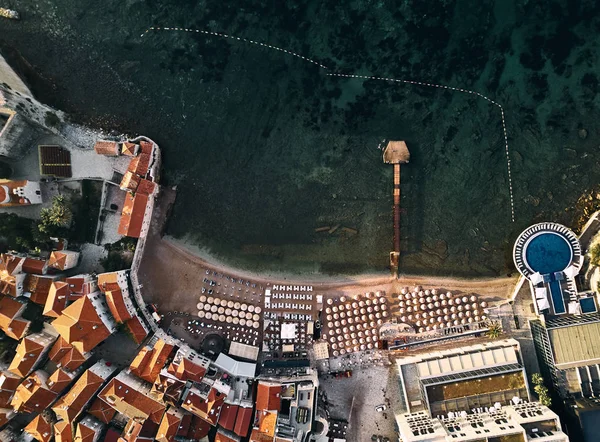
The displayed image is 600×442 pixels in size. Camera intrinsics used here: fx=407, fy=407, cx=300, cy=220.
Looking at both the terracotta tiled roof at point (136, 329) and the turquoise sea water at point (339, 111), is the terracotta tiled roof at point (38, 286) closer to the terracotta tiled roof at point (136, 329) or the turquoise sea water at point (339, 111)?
the terracotta tiled roof at point (136, 329)

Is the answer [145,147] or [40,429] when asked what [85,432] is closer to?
[40,429]

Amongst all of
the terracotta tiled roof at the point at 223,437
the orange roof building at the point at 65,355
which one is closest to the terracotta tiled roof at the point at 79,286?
the orange roof building at the point at 65,355

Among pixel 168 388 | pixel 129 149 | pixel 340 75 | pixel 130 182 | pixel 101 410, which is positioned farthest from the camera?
pixel 340 75

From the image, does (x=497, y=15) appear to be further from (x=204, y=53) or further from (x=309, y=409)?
(x=309, y=409)

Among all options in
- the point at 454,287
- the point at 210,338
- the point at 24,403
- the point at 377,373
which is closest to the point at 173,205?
the point at 210,338

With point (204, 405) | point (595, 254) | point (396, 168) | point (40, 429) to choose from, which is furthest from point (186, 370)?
point (595, 254)

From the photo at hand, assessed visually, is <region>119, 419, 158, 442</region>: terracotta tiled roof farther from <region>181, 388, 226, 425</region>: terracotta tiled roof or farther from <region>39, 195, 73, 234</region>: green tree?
<region>39, 195, 73, 234</region>: green tree
